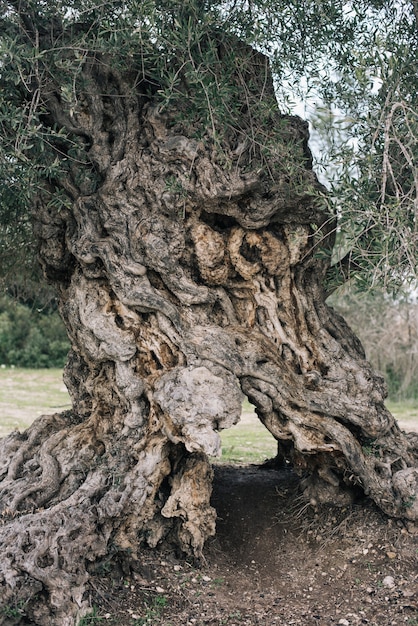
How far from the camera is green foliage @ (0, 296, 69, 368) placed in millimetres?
27922

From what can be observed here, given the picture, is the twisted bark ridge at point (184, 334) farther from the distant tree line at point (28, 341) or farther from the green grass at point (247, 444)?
the distant tree line at point (28, 341)

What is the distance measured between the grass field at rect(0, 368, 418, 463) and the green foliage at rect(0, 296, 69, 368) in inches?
40.7

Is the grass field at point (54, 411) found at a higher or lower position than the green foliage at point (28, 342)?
lower

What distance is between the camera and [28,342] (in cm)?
2823

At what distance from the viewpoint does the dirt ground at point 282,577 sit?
6543 mm

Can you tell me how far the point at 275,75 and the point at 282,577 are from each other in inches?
207

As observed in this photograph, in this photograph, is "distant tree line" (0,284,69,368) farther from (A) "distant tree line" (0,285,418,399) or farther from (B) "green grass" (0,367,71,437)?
(A) "distant tree line" (0,285,418,399)

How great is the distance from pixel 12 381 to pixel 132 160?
58.8 ft

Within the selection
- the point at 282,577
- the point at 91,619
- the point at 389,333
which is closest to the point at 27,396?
the point at 389,333

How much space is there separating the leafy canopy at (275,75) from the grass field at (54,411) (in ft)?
16.8

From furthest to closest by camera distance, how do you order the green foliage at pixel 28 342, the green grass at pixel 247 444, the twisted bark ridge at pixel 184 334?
the green foliage at pixel 28 342 < the green grass at pixel 247 444 < the twisted bark ridge at pixel 184 334

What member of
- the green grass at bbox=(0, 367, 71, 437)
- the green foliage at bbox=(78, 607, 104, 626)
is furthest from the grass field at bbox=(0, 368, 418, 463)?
the green foliage at bbox=(78, 607, 104, 626)

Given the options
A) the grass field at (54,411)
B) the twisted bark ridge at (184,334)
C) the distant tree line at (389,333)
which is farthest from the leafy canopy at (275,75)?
the distant tree line at (389,333)

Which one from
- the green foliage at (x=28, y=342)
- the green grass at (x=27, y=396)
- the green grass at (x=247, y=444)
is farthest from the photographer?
the green foliage at (x=28, y=342)
